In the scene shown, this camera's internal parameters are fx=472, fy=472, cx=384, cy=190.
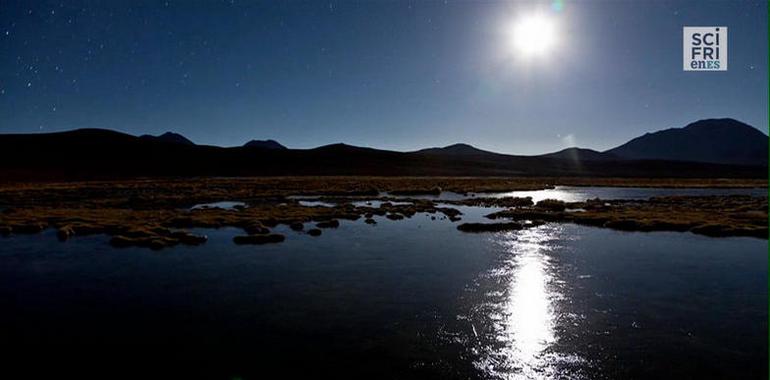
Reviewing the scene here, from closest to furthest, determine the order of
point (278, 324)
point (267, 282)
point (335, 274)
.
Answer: point (278, 324)
point (267, 282)
point (335, 274)

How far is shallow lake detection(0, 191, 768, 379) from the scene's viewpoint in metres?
11.5

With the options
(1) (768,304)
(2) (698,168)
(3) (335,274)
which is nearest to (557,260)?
(1) (768,304)

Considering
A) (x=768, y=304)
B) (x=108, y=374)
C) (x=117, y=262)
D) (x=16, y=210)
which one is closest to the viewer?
(x=108, y=374)

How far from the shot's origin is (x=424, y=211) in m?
44.7

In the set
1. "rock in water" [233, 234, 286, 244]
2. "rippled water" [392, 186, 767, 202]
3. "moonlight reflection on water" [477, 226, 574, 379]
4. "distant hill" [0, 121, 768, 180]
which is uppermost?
"distant hill" [0, 121, 768, 180]

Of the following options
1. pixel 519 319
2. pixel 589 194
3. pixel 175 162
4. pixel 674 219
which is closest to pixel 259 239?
pixel 519 319

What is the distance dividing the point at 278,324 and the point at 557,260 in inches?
561

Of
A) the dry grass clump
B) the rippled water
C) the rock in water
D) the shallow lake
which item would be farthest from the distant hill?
the dry grass clump

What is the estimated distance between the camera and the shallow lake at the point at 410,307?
1146 centimetres

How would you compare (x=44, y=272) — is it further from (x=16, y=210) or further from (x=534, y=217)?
(x=534, y=217)

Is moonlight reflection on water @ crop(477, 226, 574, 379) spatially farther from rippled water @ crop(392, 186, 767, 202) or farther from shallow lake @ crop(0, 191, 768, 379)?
rippled water @ crop(392, 186, 767, 202)

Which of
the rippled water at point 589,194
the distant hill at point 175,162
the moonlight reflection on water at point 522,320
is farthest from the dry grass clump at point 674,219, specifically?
the distant hill at point 175,162

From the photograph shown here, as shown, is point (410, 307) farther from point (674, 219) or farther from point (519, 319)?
point (674, 219)

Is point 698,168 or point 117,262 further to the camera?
point 698,168
